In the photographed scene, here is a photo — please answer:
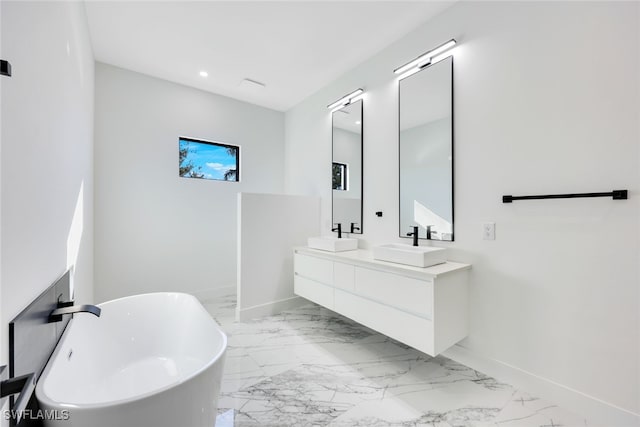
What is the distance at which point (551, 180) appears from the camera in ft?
5.53

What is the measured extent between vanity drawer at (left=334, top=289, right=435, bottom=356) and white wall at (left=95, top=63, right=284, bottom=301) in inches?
83.9

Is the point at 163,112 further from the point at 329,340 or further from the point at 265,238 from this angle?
the point at 329,340

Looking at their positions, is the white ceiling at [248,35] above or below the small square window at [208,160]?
above

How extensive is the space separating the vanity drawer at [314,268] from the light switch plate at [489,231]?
1.30 m

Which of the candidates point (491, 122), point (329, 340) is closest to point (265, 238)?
point (329, 340)

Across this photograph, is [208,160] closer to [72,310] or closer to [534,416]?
[72,310]

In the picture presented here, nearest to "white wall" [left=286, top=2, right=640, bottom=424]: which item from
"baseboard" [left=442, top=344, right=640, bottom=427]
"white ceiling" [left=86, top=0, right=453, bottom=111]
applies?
"baseboard" [left=442, top=344, right=640, bottom=427]

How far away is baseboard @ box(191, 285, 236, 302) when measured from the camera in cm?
361

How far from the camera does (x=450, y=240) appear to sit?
7.07 feet

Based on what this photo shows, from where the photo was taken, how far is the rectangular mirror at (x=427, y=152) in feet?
7.18

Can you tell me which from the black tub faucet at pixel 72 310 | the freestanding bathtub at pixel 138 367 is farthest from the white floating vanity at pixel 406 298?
the black tub faucet at pixel 72 310

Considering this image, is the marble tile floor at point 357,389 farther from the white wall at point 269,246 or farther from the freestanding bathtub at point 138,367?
the white wall at point 269,246

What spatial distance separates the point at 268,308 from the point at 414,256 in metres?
1.99
